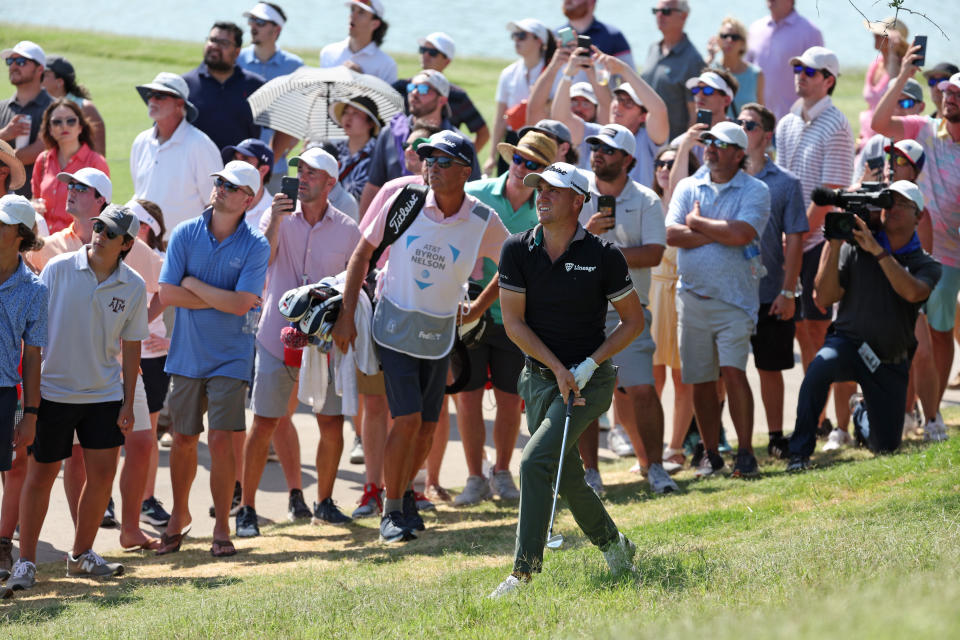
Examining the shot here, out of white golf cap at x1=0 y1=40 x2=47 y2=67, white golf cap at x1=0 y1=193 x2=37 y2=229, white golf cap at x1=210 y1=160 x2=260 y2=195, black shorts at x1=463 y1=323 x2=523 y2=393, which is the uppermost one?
white golf cap at x1=0 y1=40 x2=47 y2=67

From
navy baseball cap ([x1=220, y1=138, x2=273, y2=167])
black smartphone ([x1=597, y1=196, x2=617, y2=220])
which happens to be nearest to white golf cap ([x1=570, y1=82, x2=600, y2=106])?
black smartphone ([x1=597, y1=196, x2=617, y2=220])

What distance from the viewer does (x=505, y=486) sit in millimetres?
10164

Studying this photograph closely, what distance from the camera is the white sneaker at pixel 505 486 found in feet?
33.3

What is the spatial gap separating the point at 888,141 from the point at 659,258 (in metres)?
2.91

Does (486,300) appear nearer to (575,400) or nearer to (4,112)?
(575,400)

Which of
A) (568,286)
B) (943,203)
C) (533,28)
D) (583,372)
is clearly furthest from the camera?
(533,28)

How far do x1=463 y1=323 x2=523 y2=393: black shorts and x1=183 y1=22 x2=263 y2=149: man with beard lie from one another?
13.0 feet

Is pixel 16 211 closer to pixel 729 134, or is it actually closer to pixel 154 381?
pixel 154 381

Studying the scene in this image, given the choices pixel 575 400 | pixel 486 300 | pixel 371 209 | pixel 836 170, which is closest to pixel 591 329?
pixel 575 400

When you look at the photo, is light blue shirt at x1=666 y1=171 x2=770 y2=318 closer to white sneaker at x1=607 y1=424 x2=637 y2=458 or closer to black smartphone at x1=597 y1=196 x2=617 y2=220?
black smartphone at x1=597 y1=196 x2=617 y2=220

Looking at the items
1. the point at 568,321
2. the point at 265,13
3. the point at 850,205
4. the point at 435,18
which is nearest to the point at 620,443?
the point at 850,205

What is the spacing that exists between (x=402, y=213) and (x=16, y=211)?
239cm

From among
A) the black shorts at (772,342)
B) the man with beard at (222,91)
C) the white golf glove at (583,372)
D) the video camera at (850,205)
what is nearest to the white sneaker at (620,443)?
the black shorts at (772,342)

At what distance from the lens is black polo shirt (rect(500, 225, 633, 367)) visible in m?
6.84
